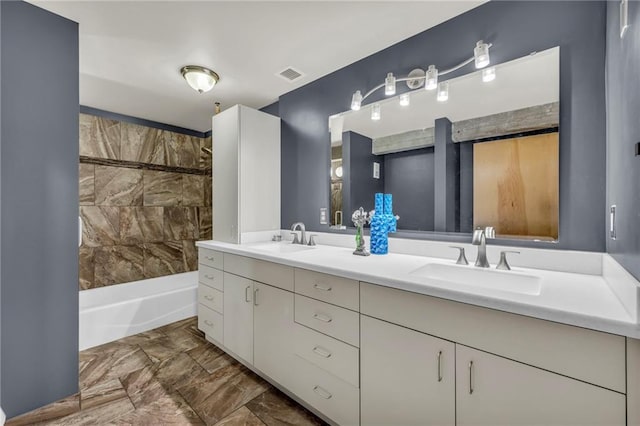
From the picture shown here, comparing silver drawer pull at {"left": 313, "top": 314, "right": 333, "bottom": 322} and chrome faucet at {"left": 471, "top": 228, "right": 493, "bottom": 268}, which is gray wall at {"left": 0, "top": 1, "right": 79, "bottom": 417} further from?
chrome faucet at {"left": 471, "top": 228, "right": 493, "bottom": 268}

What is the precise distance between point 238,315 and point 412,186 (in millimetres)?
1552

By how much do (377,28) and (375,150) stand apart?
2.56 ft

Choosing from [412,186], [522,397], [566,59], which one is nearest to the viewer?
[522,397]

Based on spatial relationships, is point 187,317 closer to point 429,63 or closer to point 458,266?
Result: point 458,266

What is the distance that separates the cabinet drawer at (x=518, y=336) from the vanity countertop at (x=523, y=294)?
38mm

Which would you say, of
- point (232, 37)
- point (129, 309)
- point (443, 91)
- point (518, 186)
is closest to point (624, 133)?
point (518, 186)

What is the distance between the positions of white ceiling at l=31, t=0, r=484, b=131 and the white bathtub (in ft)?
6.78

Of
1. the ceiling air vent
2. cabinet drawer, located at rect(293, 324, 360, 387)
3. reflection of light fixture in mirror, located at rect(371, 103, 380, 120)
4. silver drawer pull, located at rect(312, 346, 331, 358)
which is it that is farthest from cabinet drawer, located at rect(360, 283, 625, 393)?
the ceiling air vent

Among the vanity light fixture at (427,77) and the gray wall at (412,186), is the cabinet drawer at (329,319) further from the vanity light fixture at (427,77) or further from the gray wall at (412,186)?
the vanity light fixture at (427,77)

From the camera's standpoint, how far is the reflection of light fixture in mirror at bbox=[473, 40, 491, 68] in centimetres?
145

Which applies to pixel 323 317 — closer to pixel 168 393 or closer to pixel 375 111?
pixel 168 393

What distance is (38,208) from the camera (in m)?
1.61

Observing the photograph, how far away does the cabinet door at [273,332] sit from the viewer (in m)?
1.64

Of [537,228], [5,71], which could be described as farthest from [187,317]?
[537,228]
